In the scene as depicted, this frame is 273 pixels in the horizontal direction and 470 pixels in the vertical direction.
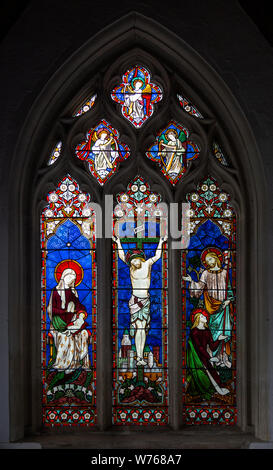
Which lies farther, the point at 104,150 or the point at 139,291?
the point at 104,150

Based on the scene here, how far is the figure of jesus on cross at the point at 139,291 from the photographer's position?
5684 mm

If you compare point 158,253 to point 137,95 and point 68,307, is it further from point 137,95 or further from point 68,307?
point 137,95

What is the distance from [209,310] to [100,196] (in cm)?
132

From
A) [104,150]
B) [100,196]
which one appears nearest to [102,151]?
[104,150]

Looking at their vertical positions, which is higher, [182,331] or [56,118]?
[56,118]

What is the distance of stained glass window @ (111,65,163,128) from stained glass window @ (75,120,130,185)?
0.21m

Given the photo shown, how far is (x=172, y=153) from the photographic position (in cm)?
583

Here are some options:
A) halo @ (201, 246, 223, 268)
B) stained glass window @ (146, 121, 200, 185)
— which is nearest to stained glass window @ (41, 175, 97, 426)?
stained glass window @ (146, 121, 200, 185)

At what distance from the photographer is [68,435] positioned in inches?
217

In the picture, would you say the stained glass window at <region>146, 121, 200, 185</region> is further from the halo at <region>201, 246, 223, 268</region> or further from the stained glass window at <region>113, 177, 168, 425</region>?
the halo at <region>201, 246, 223, 268</region>
